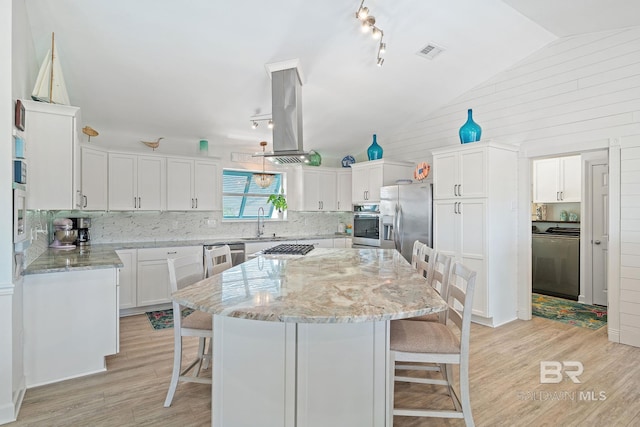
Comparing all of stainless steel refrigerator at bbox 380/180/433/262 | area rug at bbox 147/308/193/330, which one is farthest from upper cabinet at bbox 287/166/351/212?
area rug at bbox 147/308/193/330

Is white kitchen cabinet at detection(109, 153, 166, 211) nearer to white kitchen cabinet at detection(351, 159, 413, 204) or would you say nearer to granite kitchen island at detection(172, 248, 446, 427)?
white kitchen cabinet at detection(351, 159, 413, 204)

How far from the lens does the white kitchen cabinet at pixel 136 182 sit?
435 centimetres

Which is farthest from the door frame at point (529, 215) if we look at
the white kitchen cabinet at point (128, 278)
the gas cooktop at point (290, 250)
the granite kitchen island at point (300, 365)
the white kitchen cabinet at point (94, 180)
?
the white kitchen cabinet at point (94, 180)

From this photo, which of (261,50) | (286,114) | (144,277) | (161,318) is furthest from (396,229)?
(144,277)

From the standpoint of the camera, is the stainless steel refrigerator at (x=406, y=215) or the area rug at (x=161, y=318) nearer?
the area rug at (x=161, y=318)

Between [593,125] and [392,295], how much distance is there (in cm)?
335

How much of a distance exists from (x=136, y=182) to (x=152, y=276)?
1.26m

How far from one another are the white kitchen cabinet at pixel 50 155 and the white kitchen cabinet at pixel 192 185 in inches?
78.0

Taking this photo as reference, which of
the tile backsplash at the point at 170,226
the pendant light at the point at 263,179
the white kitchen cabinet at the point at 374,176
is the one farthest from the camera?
the pendant light at the point at 263,179

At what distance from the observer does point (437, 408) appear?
2221 millimetres

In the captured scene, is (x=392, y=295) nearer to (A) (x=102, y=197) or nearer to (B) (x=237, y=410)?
(B) (x=237, y=410)

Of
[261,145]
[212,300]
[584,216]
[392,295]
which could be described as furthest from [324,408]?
[584,216]

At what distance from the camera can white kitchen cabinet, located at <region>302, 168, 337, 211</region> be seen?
19.5 ft

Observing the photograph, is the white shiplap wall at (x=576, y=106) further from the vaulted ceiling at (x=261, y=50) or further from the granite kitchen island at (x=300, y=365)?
the granite kitchen island at (x=300, y=365)
